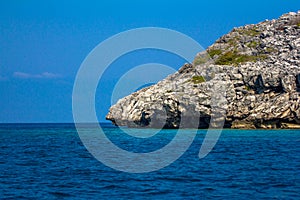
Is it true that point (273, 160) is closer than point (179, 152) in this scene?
Yes

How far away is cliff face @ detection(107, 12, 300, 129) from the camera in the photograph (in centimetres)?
12588

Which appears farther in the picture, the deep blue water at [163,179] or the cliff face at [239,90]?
the cliff face at [239,90]

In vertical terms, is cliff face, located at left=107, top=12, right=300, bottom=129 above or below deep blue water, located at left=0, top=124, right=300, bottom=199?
above

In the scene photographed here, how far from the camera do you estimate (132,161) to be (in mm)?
55656

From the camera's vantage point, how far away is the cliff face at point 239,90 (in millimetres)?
125875

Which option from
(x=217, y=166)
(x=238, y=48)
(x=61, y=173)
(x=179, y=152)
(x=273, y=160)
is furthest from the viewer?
(x=238, y=48)

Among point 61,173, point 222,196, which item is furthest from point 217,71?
point 222,196

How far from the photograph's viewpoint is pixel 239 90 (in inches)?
5354

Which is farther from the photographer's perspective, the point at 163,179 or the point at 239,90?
the point at 239,90

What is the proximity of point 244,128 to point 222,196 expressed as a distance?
103206 millimetres

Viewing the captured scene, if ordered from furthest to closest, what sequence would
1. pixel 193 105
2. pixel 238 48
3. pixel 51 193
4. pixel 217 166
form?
pixel 238 48, pixel 193 105, pixel 217 166, pixel 51 193

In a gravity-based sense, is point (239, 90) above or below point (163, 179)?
above

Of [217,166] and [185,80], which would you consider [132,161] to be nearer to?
[217,166]

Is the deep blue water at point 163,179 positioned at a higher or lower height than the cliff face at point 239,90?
lower
